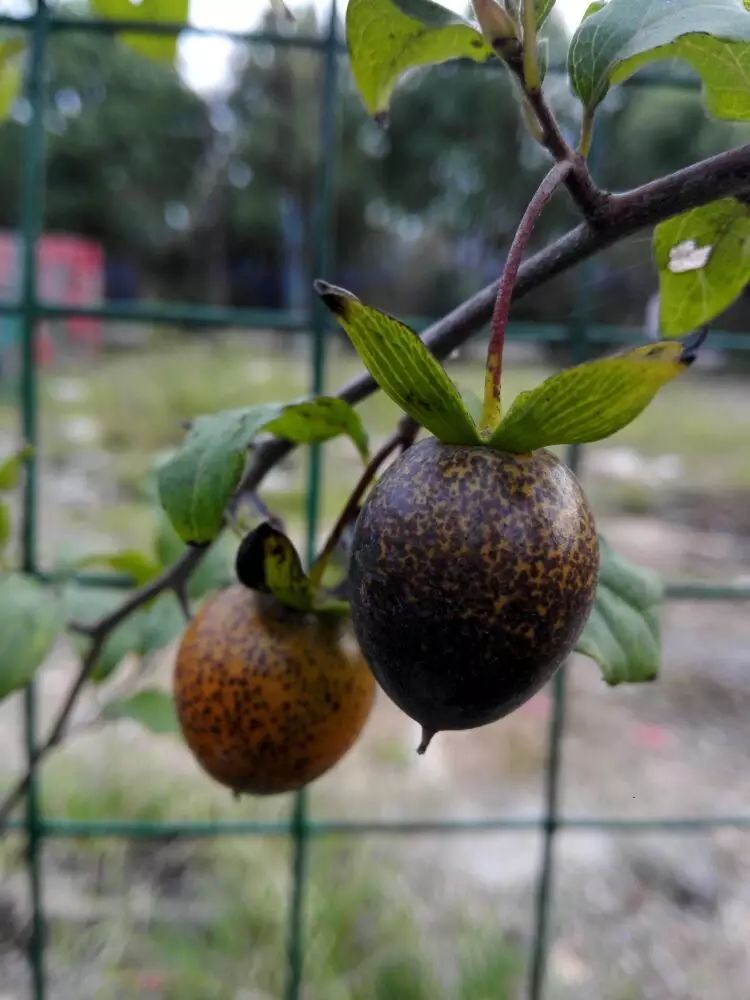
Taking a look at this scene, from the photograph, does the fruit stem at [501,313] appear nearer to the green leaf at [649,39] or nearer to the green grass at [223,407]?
the green leaf at [649,39]

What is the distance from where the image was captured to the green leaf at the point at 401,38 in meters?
0.35

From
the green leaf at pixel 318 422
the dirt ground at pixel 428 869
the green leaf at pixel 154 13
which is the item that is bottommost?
the dirt ground at pixel 428 869

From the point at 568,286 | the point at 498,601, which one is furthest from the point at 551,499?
the point at 568,286

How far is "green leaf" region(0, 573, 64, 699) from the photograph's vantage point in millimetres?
541

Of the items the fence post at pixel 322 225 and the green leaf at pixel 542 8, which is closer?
the green leaf at pixel 542 8

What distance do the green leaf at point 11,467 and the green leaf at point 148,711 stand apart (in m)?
0.18

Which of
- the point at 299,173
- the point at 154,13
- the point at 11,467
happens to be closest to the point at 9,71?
the point at 154,13

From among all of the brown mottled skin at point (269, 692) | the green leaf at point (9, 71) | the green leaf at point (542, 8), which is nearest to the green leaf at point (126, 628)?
the brown mottled skin at point (269, 692)

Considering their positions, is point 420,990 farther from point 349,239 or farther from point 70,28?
point 349,239

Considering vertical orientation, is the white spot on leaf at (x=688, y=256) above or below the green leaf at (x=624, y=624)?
above

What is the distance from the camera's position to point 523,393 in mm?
264

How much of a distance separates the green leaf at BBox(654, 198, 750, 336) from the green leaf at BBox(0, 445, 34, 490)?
0.37m

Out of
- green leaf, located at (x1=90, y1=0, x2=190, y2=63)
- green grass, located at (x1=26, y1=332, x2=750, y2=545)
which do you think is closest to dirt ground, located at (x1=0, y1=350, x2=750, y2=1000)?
green leaf, located at (x1=90, y1=0, x2=190, y2=63)

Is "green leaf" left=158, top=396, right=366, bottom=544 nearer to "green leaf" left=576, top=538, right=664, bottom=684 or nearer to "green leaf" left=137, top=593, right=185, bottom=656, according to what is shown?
"green leaf" left=576, top=538, right=664, bottom=684
